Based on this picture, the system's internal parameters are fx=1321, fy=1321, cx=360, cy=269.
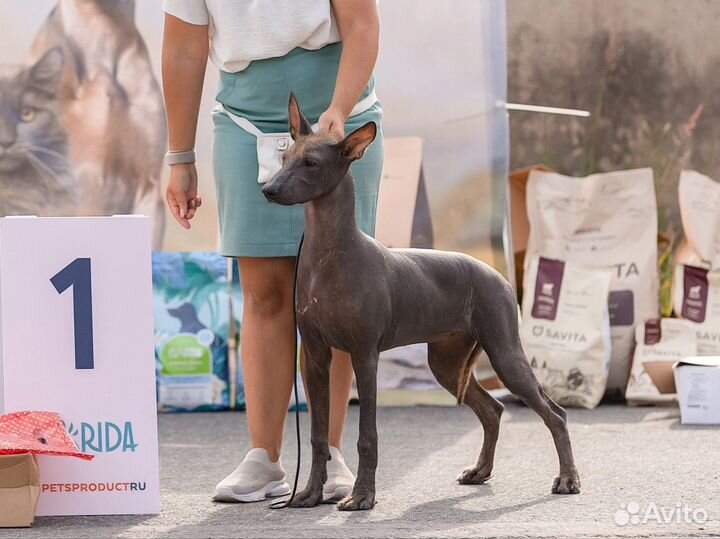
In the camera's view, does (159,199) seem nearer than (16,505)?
No

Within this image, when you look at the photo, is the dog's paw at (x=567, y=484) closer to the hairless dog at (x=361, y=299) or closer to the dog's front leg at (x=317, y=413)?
the hairless dog at (x=361, y=299)

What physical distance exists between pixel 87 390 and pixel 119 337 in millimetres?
148

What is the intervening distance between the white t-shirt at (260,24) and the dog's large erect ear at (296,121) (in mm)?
274

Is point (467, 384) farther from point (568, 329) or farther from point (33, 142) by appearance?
point (33, 142)

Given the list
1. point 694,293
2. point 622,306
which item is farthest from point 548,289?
Answer: point 694,293

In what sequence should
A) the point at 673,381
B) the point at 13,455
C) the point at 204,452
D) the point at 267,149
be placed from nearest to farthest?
the point at 13,455 → the point at 267,149 → the point at 204,452 → the point at 673,381

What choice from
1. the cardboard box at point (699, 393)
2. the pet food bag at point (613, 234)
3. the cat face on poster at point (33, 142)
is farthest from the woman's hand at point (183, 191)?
the pet food bag at point (613, 234)

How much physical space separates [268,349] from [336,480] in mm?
387

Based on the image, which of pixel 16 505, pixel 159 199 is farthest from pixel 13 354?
pixel 159 199

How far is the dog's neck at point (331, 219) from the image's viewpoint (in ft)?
10.2

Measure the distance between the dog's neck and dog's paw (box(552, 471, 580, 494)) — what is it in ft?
2.92

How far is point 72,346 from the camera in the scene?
3135 millimetres

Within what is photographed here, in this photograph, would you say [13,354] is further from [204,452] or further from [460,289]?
A: [204,452]

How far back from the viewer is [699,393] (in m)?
4.81
